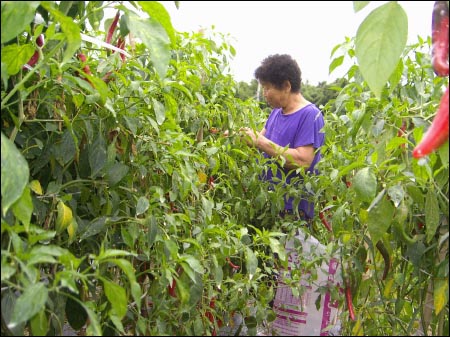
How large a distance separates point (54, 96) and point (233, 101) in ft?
3.96

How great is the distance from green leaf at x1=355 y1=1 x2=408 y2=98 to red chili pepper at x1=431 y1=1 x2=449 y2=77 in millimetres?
38

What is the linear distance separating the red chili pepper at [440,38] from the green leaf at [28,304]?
582 mm

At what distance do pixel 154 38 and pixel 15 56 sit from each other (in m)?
0.25

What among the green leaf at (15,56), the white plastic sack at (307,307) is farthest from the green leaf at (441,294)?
the green leaf at (15,56)

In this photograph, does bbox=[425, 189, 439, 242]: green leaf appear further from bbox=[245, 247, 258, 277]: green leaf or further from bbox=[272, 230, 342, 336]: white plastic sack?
bbox=[245, 247, 258, 277]: green leaf

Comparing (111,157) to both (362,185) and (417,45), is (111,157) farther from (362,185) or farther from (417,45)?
(417,45)

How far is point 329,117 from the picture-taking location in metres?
2.26

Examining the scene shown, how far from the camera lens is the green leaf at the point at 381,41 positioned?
776mm

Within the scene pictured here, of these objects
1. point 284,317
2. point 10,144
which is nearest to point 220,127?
point 284,317

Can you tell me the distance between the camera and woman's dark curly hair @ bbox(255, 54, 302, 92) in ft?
9.37

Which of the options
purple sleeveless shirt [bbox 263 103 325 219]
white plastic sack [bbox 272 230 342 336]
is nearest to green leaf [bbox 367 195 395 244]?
white plastic sack [bbox 272 230 342 336]

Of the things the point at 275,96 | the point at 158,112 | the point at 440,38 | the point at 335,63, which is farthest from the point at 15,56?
the point at 275,96

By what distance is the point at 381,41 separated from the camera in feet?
2.57

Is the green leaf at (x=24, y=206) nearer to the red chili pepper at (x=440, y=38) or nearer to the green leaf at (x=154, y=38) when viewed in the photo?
the green leaf at (x=154, y=38)
